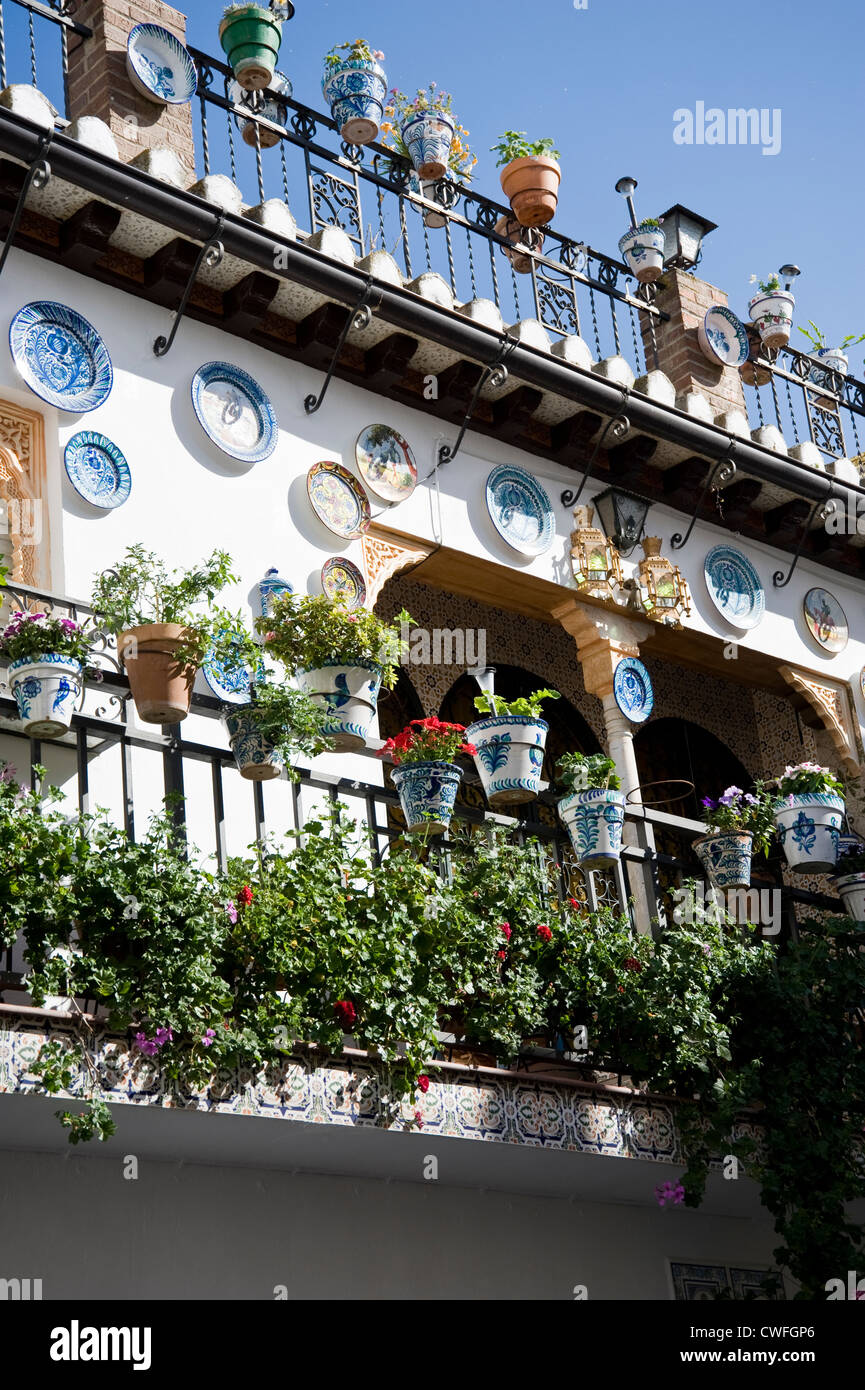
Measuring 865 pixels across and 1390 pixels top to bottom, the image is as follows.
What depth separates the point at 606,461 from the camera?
1010 centimetres

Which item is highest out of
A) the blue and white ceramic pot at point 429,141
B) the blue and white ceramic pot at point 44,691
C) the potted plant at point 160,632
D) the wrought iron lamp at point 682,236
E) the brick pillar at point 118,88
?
the wrought iron lamp at point 682,236

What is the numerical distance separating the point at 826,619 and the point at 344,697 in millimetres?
5264

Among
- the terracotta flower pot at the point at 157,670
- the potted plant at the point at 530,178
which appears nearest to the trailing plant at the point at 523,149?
the potted plant at the point at 530,178

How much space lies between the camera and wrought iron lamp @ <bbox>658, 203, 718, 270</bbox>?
11.1 meters

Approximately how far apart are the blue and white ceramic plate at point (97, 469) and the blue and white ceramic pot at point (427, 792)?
181 centimetres

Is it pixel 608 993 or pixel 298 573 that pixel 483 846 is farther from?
pixel 298 573

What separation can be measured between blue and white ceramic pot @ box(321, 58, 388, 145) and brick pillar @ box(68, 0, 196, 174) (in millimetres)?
1142

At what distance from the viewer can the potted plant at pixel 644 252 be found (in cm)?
1092

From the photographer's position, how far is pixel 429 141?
9.60 metres

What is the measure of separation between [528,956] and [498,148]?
521 cm

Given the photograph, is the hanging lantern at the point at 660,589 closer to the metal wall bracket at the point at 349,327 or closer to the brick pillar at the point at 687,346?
the brick pillar at the point at 687,346

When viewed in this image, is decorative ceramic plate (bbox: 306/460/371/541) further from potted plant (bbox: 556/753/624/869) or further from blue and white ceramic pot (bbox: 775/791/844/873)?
blue and white ceramic pot (bbox: 775/791/844/873)

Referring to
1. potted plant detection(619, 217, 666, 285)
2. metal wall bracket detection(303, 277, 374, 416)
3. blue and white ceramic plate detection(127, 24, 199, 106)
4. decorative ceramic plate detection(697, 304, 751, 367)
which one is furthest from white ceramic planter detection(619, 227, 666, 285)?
blue and white ceramic plate detection(127, 24, 199, 106)
